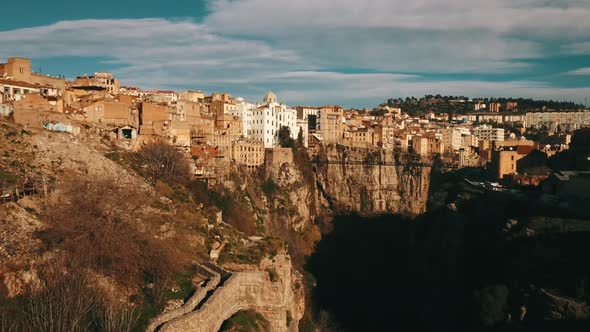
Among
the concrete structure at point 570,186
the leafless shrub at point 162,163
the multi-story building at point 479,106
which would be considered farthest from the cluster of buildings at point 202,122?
the multi-story building at point 479,106

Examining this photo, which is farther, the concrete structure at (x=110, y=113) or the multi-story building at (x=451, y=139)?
the multi-story building at (x=451, y=139)

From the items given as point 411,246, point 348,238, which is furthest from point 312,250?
point 411,246

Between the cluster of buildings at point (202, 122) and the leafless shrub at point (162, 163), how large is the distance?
82.7 inches

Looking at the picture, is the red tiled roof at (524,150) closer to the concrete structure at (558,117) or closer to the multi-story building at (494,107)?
the concrete structure at (558,117)

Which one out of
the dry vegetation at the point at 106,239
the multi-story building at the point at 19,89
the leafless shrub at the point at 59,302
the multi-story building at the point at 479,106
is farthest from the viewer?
the multi-story building at the point at 479,106

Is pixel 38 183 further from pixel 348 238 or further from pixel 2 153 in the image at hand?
pixel 348 238

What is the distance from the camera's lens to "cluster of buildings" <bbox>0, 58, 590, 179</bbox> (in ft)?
117

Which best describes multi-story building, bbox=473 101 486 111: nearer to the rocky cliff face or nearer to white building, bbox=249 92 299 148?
the rocky cliff face

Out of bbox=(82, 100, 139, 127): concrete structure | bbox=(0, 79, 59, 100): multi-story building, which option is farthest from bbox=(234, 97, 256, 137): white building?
bbox=(0, 79, 59, 100): multi-story building

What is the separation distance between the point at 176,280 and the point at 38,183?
277 inches

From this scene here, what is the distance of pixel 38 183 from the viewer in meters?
22.0

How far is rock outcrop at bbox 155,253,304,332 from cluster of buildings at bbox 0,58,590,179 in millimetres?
15288

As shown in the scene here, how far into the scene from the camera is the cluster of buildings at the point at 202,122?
35812 millimetres

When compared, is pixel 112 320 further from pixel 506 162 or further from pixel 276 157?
pixel 506 162
